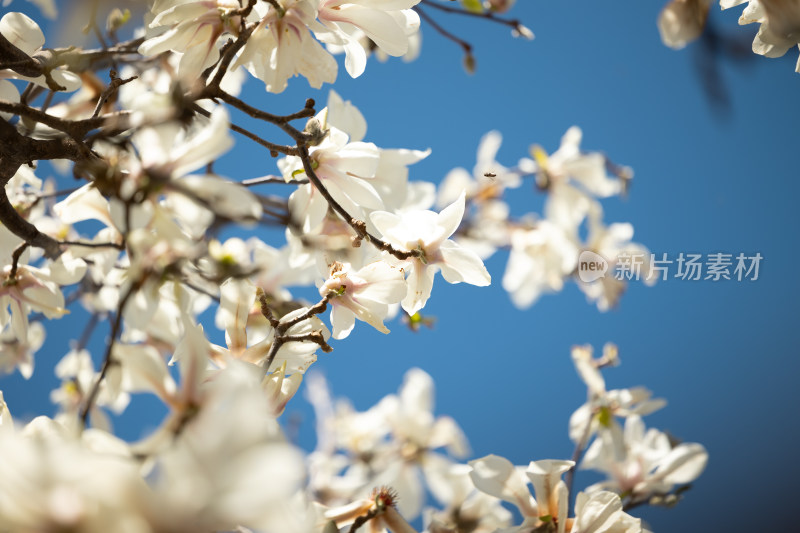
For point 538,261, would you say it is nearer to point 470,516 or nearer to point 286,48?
point 470,516

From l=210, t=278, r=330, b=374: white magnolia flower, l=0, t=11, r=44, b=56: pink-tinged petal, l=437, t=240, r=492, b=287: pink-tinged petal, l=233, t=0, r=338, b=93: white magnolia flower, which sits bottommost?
l=210, t=278, r=330, b=374: white magnolia flower

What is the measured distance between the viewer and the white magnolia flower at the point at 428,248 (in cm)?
42

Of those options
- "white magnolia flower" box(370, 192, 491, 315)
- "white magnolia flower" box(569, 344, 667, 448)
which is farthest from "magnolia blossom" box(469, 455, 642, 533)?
"white magnolia flower" box(569, 344, 667, 448)

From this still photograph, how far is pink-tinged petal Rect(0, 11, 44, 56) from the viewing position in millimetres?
466

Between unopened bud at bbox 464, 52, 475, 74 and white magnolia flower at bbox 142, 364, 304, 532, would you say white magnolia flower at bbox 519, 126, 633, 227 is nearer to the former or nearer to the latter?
unopened bud at bbox 464, 52, 475, 74

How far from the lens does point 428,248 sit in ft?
1.41

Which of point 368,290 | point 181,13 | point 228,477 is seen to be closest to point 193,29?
point 181,13

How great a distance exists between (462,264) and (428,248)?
3 centimetres

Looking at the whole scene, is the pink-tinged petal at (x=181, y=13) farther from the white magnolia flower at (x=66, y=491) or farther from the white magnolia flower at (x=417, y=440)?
the white magnolia flower at (x=417, y=440)

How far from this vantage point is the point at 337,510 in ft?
1.55

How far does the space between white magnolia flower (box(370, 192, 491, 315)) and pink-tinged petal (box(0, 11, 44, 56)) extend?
0.34 meters

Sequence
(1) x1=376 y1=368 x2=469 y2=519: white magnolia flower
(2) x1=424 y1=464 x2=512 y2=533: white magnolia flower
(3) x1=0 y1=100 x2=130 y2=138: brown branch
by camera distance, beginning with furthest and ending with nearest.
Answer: (1) x1=376 y1=368 x2=469 y2=519: white magnolia flower
(2) x1=424 y1=464 x2=512 y2=533: white magnolia flower
(3) x1=0 y1=100 x2=130 y2=138: brown branch

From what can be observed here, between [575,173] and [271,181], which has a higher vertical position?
[575,173]

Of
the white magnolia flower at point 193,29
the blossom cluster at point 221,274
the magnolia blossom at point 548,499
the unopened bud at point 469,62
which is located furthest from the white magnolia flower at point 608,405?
the white magnolia flower at point 193,29
